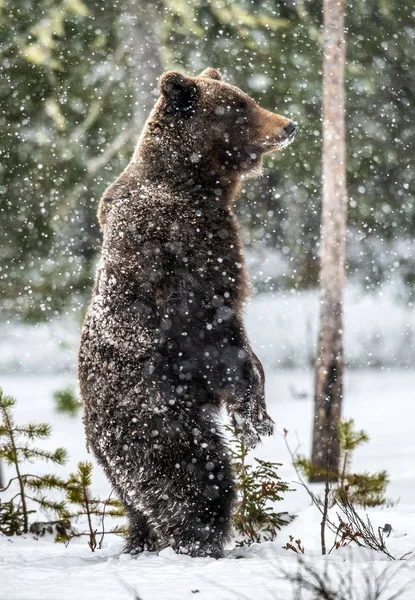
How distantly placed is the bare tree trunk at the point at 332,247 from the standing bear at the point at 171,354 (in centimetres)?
342

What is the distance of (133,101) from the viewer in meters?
9.56

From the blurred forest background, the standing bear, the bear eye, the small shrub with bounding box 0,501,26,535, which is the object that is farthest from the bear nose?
the blurred forest background

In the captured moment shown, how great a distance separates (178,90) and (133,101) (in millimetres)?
5868

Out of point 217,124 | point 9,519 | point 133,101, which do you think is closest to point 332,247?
point 217,124

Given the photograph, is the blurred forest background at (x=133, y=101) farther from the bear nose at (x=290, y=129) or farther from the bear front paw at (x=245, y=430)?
the bear front paw at (x=245, y=430)

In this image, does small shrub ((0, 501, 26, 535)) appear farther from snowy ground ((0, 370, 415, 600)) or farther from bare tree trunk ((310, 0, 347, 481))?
bare tree trunk ((310, 0, 347, 481))

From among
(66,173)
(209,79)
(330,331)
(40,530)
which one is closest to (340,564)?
(209,79)

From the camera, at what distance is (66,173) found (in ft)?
32.0

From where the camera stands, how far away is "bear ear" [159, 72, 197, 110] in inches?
154

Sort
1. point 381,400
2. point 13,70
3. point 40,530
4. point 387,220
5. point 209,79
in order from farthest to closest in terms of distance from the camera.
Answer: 1. point 381,400
2. point 387,220
3. point 13,70
4. point 40,530
5. point 209,79

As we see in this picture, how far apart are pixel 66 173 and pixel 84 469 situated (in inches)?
242

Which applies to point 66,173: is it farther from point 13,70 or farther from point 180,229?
point 180,229

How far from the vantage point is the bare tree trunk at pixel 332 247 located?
23.4 feet

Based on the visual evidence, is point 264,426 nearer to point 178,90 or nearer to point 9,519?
point 178,90
